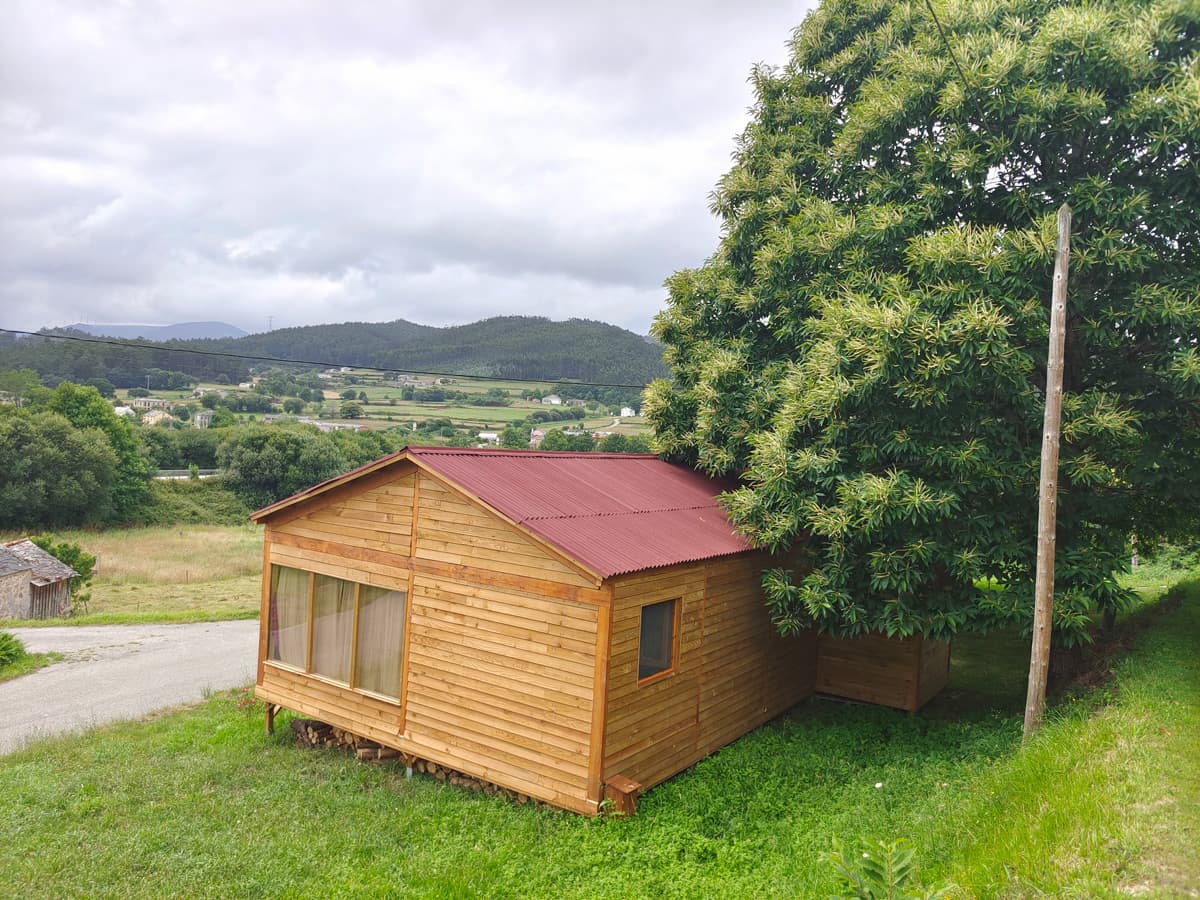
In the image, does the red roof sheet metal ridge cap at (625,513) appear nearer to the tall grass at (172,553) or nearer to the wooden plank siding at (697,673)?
the wooden plank siding at (697,673)

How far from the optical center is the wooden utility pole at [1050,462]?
786 centimetres

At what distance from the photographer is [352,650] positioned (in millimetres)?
10398

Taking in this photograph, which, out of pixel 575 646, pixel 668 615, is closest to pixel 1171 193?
pixel 668 615

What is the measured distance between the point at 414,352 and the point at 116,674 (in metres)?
58.9

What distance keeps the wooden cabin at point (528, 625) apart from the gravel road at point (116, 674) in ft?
14.6

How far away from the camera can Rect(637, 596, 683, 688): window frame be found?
329 inches

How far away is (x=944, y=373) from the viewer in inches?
342

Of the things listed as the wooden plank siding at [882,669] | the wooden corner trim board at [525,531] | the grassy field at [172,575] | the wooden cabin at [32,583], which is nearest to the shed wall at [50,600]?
the wooden cabin at [32,583]

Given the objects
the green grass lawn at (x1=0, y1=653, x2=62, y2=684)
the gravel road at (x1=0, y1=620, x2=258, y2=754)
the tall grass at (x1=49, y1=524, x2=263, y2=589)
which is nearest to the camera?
the gravel road at (x1=0, y1=620, x2=258, y2=754)

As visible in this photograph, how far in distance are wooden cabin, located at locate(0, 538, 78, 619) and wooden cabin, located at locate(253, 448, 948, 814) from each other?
1707 cm

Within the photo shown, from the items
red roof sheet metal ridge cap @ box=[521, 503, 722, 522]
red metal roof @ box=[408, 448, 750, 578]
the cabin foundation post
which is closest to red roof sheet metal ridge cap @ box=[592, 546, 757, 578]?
red metal roof @ box=[408, 448, 750, 578]

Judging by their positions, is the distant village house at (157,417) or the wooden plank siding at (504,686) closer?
the wooden plank siding at (504,686)

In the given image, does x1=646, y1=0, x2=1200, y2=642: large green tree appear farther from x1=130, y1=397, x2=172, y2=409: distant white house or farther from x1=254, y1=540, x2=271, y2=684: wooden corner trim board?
x1=130, y1=397, x2=172, y2=409: distant white house

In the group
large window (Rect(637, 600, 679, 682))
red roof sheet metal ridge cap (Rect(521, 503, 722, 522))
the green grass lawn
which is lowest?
the green grass lawn
